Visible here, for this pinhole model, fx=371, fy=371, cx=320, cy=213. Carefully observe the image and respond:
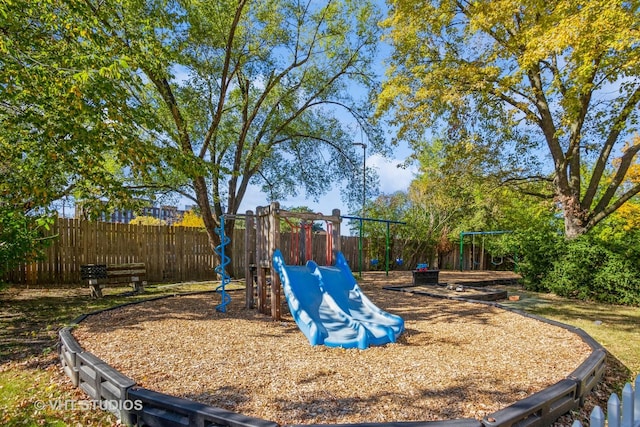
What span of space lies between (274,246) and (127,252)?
7.32 metres

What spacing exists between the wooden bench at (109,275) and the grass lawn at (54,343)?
28 centimetres

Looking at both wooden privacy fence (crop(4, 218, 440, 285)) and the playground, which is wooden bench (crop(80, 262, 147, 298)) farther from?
the playground

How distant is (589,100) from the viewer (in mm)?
9234

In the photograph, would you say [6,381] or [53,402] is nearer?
[53,402]

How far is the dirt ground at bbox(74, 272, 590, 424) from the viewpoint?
8.87 ft

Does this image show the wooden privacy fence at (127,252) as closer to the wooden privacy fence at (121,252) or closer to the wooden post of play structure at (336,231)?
the wooden privacy fence at (121,252)

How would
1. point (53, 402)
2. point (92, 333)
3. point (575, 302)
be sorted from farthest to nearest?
point (575, 302)
point (92, 333)
point (53, 402)

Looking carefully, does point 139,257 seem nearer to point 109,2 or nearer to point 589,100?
point 109,2

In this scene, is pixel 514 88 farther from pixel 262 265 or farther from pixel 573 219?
pixel 262 265

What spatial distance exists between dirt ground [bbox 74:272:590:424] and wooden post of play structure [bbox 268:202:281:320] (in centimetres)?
21

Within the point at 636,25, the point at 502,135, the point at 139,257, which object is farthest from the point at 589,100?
the point at 139,257

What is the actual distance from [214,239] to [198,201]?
1.31 metres

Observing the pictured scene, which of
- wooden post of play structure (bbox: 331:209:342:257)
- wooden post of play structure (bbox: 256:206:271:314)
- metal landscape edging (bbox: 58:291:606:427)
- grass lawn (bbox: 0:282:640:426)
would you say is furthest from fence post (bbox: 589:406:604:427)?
wooden post of play structure (bbox: 331:209:342:257)

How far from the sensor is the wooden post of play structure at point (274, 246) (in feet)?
18.7
